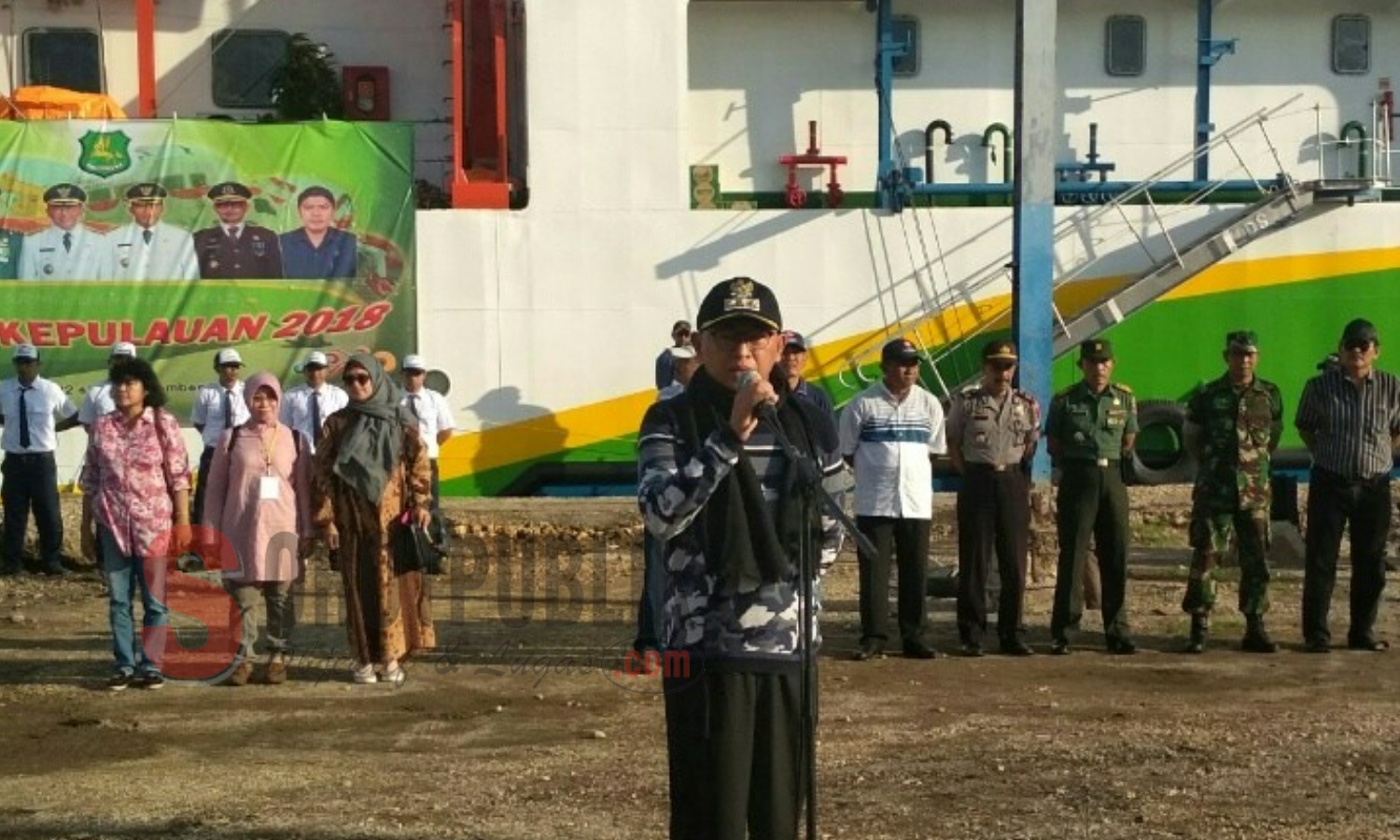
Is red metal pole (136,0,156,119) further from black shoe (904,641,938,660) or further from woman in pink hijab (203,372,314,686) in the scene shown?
black shoe (904,641,938,660)

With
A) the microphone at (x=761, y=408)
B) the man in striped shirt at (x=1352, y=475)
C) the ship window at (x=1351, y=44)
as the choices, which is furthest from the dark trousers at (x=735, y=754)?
the ship window at (x=1351, y=44)

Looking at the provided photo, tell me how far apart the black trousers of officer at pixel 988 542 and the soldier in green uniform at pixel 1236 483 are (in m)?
0.93

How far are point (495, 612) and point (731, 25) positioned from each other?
26.1 feet

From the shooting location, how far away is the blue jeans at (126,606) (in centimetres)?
1044

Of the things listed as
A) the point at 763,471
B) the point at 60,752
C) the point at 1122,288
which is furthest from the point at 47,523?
the point at 763,471

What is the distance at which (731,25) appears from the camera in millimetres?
19266

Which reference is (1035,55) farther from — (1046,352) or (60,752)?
(60,752)

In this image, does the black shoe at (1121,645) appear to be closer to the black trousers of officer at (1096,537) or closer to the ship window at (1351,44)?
the black trousers of officer at (1096,537)

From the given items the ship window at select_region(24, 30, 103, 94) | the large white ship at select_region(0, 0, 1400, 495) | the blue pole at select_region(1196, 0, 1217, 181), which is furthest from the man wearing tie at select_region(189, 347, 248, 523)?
the blue pole at select_region(1196, 0, 1217, 181)

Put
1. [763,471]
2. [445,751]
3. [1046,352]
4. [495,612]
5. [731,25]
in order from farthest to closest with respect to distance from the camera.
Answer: [731,25]
[1046,352]
[495,612]
[445,751]
[763,471]

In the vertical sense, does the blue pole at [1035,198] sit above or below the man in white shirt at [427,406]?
→ above

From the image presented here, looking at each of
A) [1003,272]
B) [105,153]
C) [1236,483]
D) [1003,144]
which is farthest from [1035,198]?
[105,153]

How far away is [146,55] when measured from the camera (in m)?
18.5

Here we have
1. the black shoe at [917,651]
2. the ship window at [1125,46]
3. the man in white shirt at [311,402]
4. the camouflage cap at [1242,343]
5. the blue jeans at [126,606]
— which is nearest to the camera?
the blue jeans at [126,606]
